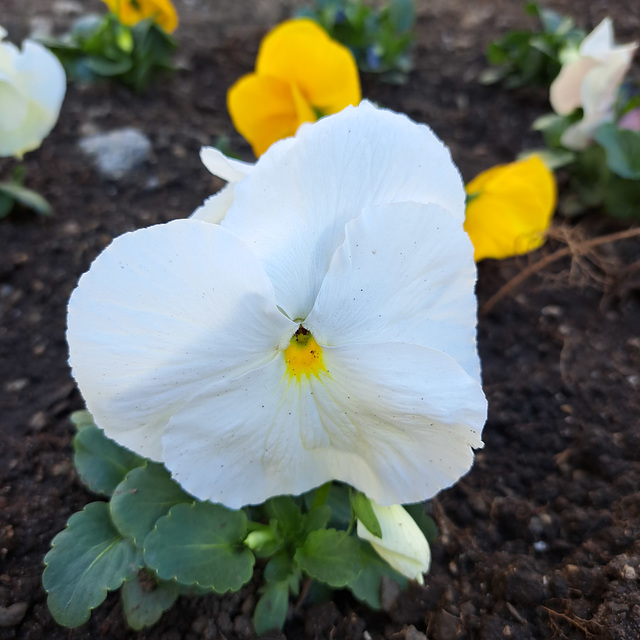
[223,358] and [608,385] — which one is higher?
[223,358]

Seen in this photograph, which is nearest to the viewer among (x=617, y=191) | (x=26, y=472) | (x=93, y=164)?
(x=26, y=472)

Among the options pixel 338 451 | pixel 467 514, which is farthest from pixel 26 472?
pixel 467 514

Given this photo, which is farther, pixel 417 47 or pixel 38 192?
pixel 417 47

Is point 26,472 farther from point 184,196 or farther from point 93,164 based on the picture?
point 93,164

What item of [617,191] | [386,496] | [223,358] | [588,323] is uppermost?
[223,358]

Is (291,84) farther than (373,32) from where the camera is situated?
No

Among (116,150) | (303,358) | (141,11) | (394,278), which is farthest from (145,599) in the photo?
(141,11)

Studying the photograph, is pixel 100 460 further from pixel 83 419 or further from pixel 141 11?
pixel 141 11
